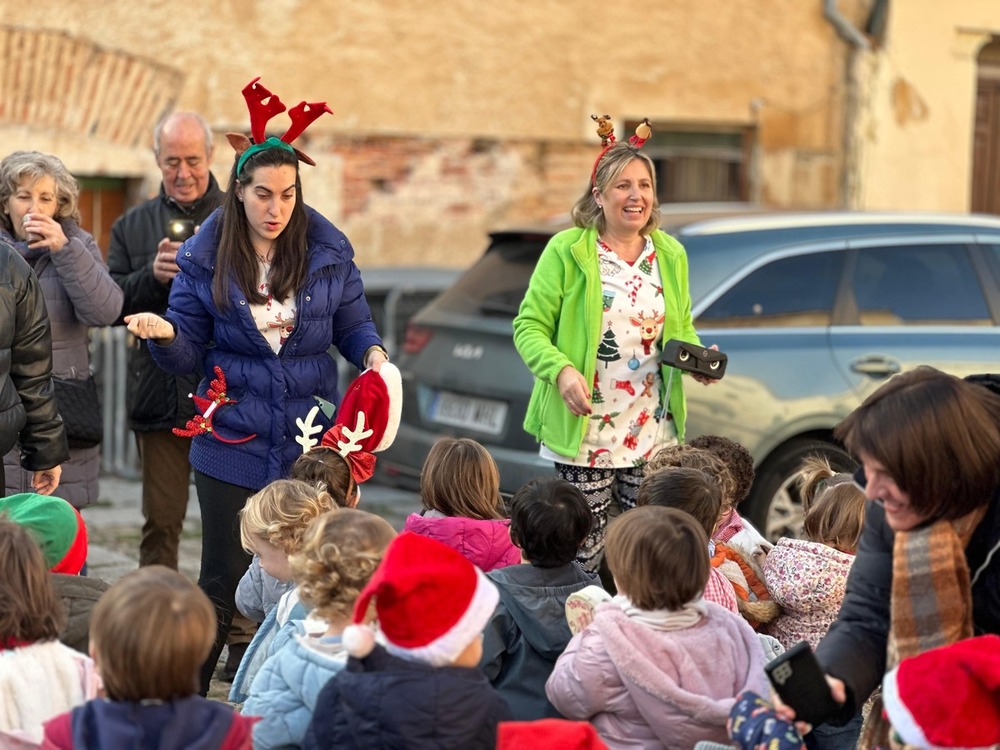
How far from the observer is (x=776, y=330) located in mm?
7363

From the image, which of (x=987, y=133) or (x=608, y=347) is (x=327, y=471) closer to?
(x=608, y=347)

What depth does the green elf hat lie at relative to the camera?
13.6ft

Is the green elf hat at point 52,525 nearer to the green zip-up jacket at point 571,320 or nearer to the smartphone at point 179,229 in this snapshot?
the green zip-up jacket at point 571,320

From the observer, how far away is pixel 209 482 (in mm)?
5168

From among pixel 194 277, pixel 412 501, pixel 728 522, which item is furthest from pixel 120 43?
pixel 728 522

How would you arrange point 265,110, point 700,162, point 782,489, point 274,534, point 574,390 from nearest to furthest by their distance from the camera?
1. point 274,534
2. point 265,110
3. point 574,390
4. point 782,489
5. point 700,162

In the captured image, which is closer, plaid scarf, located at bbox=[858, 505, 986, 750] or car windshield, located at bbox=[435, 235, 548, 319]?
plaid scarf, located at bbox=[858, 505, 986, 750]

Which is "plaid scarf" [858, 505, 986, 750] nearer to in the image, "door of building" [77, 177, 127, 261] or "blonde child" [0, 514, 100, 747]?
"blonde child" [0, 514, 100, 747]

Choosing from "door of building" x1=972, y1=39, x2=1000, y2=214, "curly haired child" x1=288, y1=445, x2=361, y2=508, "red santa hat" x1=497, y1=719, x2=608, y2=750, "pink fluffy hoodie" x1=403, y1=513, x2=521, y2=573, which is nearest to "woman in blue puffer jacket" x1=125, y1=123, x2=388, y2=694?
"curly haired child" x1=288, y1=445, x2=361, y2=508

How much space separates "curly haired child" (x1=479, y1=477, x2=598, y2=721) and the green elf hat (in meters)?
1.12

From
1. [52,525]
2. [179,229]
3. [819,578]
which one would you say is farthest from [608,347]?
[52,525]

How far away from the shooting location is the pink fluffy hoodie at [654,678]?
12.3 ft

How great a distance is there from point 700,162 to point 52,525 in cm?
1069

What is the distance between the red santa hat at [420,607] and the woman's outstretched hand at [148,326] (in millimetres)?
1729
